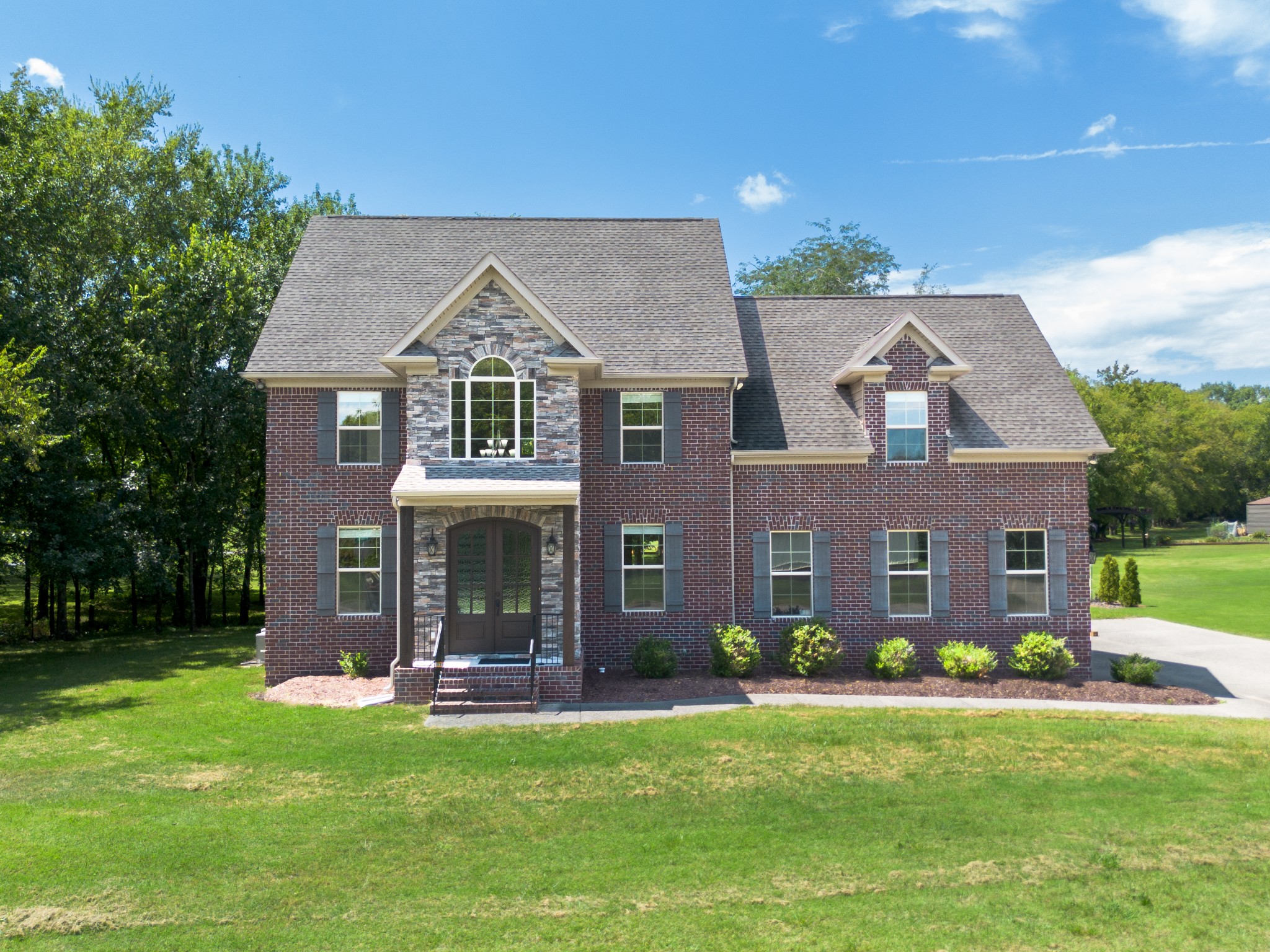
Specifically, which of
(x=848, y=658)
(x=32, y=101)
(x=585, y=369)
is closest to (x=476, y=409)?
(x=585, y=369)

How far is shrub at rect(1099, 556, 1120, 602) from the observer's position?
3048 centimetres

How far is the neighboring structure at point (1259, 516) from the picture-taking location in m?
72.7

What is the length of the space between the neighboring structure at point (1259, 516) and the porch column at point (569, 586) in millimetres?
78925

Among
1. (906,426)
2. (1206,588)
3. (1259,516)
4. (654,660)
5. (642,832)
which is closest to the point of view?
(642,832)

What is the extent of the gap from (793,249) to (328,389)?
123ft

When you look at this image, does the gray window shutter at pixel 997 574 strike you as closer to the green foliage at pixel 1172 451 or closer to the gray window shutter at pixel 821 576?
the gray window shutter at pixel 821 576

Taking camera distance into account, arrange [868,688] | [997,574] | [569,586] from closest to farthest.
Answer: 1. [569,586]
2. [868,688]
3. [997,574]

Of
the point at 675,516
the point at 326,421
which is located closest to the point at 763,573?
the point at 675,516

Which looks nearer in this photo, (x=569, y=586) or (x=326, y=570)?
(x=569, y=586)

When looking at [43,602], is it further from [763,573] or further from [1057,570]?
[1057,570]

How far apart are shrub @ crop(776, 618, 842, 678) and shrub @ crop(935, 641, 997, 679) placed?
217 cm

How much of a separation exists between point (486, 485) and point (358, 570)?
4094 millimetres

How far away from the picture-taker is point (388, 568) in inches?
666

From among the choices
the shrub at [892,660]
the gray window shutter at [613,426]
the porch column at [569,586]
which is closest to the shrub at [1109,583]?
the shrub at [892,660]
